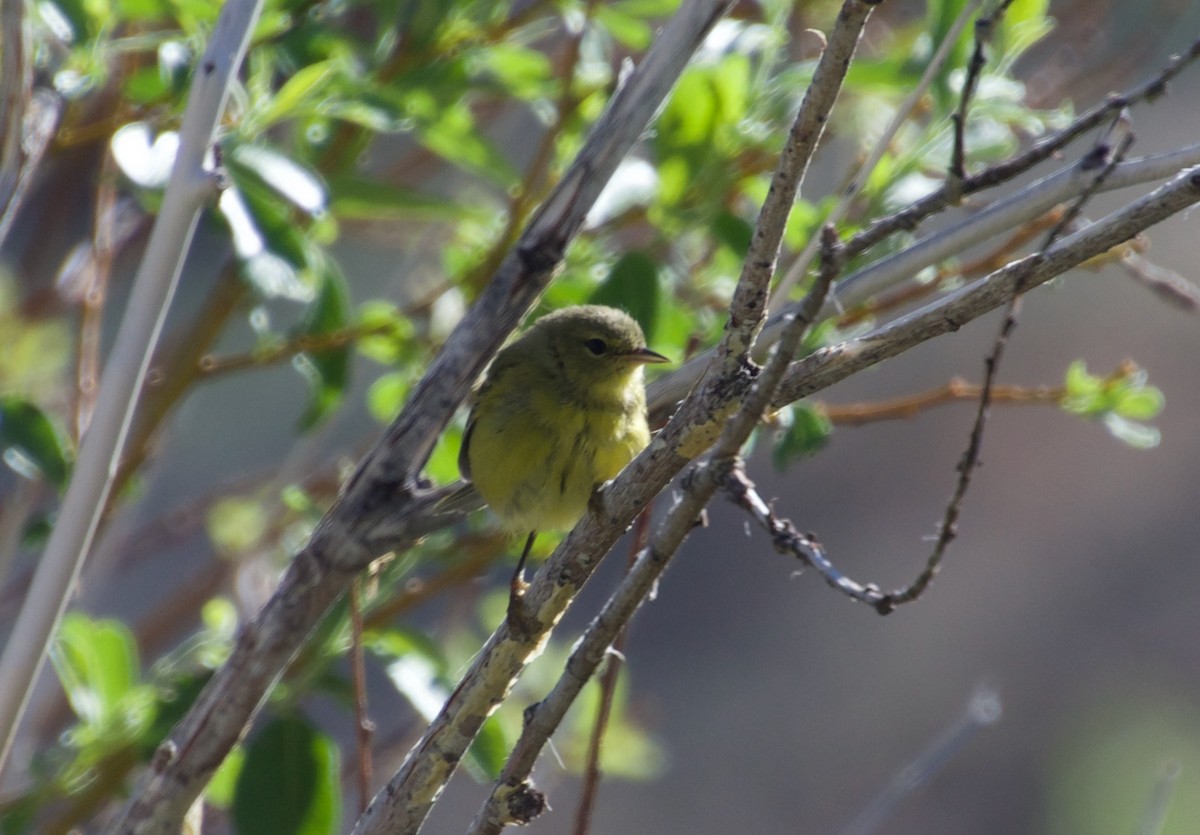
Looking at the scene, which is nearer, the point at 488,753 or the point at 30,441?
the point at 30,441

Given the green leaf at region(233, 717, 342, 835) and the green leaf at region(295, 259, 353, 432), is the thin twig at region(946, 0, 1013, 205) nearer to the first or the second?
the green leaf at region(295, 259, 353, 432)

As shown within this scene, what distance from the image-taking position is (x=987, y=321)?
37.0 feet

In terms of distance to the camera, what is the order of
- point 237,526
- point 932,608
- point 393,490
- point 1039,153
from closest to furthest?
point 1039,153 < point 393,490 < point 237,526 < point 932,608

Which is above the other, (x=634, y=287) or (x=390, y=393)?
(x=390, y=393)

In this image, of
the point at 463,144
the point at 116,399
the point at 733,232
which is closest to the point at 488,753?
→ the point at 116,399

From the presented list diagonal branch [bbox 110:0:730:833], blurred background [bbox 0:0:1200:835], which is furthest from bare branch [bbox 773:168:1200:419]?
blurred background [bbox 0:0:1200:835]

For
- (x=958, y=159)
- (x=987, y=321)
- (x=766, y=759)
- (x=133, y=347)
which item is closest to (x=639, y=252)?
(x=133, y=347)

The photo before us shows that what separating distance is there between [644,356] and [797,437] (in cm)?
55

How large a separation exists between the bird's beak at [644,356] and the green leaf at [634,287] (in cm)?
15

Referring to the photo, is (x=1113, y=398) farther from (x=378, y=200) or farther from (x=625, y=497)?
(x=378, y=200)

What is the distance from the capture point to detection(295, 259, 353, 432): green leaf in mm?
2654

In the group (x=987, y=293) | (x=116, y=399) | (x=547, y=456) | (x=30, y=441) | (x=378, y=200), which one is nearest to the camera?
(x=987, y=293)

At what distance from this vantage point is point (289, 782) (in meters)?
2.52

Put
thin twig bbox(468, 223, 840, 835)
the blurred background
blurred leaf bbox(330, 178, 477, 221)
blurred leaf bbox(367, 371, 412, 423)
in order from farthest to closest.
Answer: the blurred background, blurred leaf bbox(367, 371, 412, 423), blurred leaf bbox(330, 178, 477, 221), thin twig bbox(468, 223, 840, 835)
